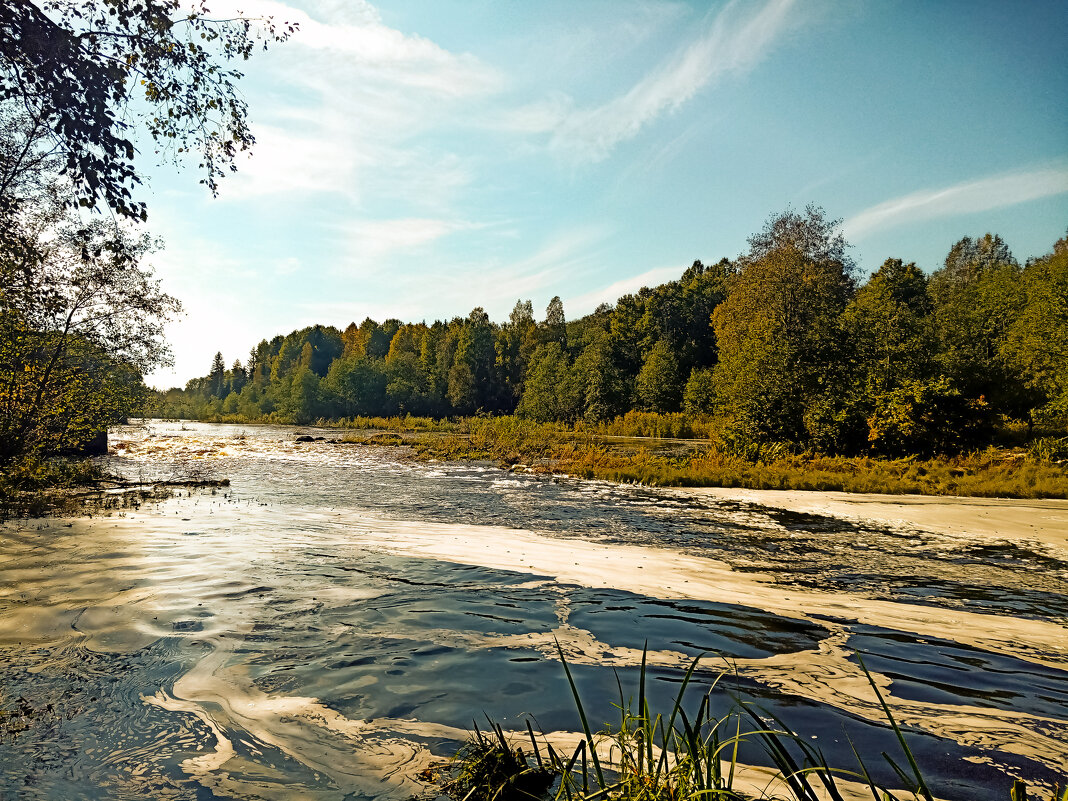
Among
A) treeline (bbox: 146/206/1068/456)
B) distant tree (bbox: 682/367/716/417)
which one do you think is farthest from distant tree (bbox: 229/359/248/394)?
distant tree (bbox: 682/367/716/417)

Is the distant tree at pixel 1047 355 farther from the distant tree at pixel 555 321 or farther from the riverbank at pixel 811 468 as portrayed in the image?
the distant tree at pixel 555 321

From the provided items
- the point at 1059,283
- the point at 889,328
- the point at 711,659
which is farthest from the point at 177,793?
the point at 1059,283

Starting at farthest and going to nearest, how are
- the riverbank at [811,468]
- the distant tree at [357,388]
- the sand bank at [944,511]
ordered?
the distant tree at [357,388] < the riverbank at [811,468] < the sand bank at [944,511]

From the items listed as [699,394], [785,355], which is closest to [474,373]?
[699,394]

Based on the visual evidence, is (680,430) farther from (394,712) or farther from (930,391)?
(394,712)

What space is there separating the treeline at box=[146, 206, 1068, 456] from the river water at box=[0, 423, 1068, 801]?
42.5 feet

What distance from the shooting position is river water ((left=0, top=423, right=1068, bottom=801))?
403 centimetres

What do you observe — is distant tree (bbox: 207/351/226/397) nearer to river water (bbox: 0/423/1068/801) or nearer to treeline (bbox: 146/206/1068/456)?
treeline (bbox: 146/206/1068/456)

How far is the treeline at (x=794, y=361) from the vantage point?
2386 centimetres

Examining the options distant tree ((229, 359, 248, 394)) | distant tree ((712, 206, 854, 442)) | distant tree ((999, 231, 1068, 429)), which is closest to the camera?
distant tree ((999, 231, 1068, 429))

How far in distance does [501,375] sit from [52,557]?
97.8 metres

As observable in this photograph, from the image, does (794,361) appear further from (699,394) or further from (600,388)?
(600,388)

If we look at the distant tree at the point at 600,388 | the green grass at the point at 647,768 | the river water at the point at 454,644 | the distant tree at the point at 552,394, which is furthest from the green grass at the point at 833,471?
the distant tree at the point at 552,394

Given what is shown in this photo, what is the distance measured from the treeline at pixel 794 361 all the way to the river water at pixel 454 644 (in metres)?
12.9
